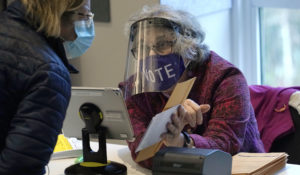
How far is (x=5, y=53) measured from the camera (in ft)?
3.55

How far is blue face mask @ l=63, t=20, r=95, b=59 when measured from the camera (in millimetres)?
1307

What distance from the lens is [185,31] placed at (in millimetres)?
1804

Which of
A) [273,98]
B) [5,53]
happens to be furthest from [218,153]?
[273,98]

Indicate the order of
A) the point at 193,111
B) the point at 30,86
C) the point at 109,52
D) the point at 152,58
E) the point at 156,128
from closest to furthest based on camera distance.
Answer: the point at 30,86, the point at 156,128, the point at 193,111, the point at 152,58, the point at 109,52

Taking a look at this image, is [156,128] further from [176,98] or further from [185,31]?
[185,31]

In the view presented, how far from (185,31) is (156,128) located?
584mm

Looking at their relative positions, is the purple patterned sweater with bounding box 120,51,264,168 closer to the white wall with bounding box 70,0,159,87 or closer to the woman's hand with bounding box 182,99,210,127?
the woman's hand with bounding box 182,99,210,127

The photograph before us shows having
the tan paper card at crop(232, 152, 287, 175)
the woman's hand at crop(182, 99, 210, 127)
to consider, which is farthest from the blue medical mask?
the tan paper card at crop(232, 152, 287, 175)

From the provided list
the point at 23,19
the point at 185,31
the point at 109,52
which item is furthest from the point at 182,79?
the point at 109,52

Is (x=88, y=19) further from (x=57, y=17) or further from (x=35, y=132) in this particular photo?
(x=35, y=132)

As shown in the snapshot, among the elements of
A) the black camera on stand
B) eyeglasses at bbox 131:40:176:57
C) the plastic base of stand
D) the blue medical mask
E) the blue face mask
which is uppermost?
the blue face mask

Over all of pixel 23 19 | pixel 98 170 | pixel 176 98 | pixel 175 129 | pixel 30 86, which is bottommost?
pixel 98 170

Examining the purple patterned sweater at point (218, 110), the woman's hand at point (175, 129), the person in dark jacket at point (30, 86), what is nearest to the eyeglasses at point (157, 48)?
the purple patterned sweater at point (218, 110)

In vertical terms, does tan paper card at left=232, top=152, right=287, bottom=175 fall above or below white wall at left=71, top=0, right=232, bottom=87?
below
